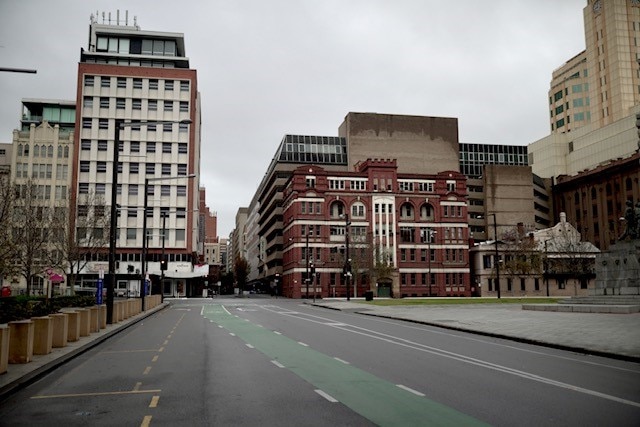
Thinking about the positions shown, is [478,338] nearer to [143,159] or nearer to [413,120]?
[143,159]

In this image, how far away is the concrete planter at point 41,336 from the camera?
14.6 metres

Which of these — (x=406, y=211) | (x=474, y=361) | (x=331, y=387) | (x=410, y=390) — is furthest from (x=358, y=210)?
(x=410, y=390)

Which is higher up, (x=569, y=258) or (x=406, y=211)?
(x=406, y=211)

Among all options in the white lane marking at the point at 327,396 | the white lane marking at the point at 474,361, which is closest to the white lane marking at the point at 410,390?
the white lane marking at the point at 327,396

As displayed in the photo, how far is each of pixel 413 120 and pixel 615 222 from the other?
40724 millimetres

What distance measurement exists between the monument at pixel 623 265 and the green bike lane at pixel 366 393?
89.9 ft

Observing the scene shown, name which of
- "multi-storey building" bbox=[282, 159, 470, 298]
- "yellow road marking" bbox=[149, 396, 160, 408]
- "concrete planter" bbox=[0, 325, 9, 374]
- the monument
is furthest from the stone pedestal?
"multi-storey building" bbox=[282, 159, 470, 298]

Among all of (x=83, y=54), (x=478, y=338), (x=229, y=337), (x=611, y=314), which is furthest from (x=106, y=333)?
(x=83, y=54)

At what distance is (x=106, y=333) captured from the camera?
2130 centimetres

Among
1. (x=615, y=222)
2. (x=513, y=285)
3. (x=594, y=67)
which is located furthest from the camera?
(x=594, y=67)

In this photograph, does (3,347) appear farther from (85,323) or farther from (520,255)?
(520,255)

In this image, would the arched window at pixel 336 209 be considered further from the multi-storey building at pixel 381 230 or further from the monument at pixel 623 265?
the monument at pixel 623 265

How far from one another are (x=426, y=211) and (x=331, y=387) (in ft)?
275

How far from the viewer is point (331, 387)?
10.3m
